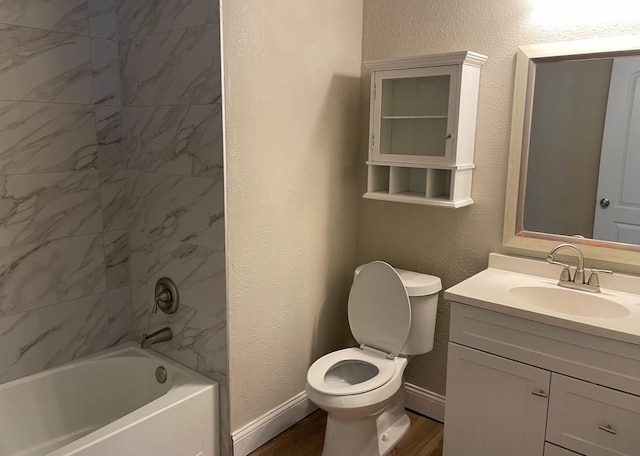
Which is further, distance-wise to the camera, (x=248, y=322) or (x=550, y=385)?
(x=248, y=322)

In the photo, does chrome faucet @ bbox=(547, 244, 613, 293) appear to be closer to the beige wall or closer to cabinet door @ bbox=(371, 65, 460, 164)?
cabinet door @ bbox=(371, 65, 460, 164)

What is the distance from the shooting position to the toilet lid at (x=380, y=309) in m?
2.32

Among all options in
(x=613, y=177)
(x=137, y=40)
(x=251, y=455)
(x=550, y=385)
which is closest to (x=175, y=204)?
(x=137, y=40)

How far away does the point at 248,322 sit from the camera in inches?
90.1

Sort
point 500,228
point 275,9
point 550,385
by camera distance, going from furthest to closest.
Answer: point 500,228 → point 275,9 → point 550,385

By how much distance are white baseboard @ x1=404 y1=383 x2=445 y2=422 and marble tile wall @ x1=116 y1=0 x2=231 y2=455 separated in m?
0.99

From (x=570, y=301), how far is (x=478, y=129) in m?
0.83

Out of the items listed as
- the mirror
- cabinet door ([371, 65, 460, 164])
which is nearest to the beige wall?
cabinet door ([371, 65, 460, 164])

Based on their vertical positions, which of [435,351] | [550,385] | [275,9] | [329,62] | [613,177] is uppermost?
[275,9]

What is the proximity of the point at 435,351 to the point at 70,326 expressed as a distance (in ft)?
5.80

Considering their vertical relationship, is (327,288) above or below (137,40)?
below

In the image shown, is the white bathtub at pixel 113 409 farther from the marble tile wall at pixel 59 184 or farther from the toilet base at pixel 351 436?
the toilet base at pixel 351 436

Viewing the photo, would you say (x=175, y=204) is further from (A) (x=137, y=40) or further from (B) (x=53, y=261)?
(A) (x=137, y=40)

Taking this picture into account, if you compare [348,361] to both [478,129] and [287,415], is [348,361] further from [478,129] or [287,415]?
[478,129]
